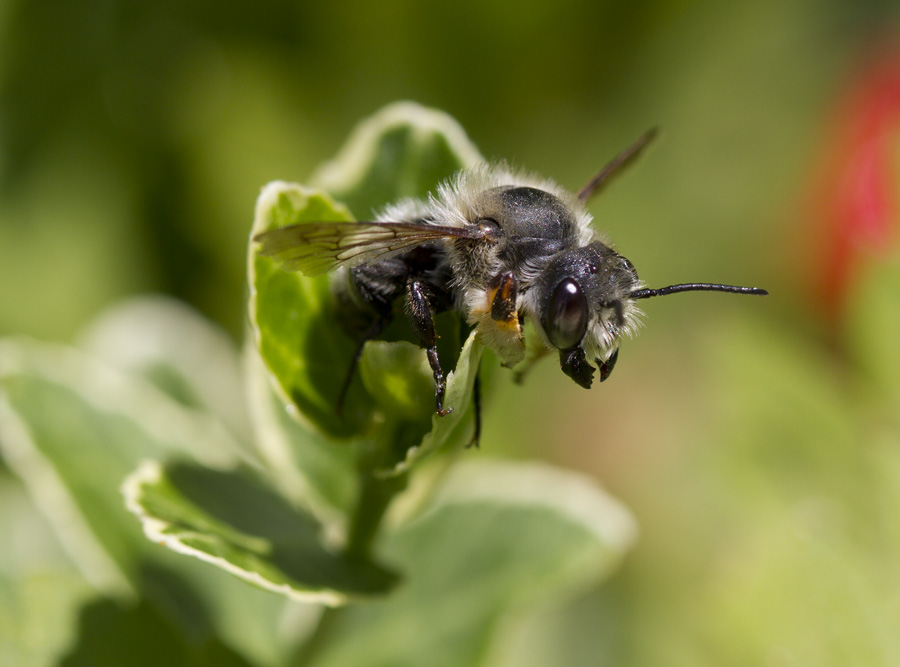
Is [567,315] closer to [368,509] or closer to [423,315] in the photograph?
[423,315]

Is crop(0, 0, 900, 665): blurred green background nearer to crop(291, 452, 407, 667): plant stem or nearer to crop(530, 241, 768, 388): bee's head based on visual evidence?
crop(530, 241, 768, 388): bee's head

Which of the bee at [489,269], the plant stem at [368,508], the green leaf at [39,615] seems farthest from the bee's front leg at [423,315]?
the green leaf at [39,615]

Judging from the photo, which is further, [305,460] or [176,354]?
[176,354]

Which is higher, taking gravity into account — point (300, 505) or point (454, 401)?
point (454, 401)

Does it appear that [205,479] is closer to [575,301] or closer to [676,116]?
[575,301]

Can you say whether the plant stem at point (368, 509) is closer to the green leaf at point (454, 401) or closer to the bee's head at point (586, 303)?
the green leaf at point (454, 401)

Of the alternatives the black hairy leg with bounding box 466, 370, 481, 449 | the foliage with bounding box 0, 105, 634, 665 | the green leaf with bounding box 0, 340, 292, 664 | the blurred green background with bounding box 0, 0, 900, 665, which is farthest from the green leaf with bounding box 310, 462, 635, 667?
the blurred green background with bounding box 0, 0, 900, 665

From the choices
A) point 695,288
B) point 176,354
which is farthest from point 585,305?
point 176,354
